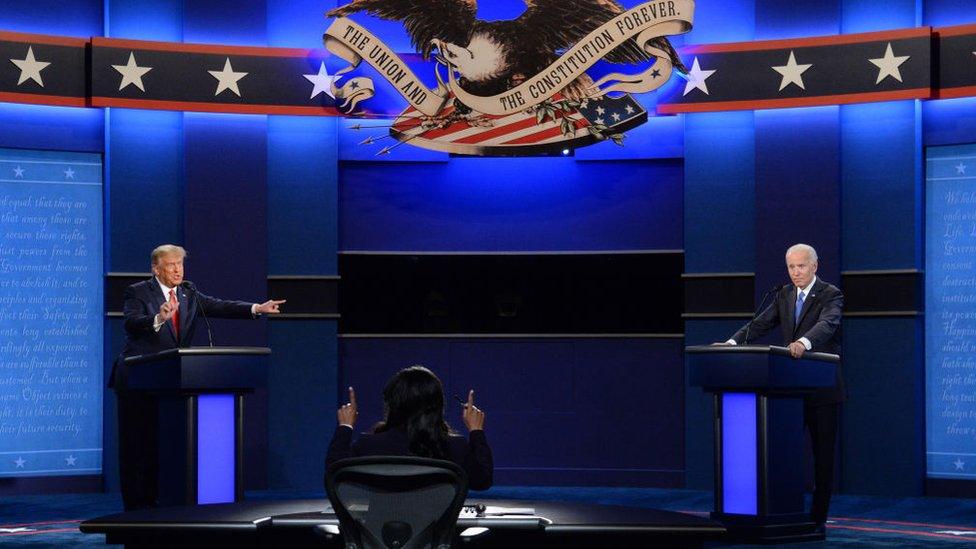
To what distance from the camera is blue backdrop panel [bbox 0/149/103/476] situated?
26.7 feet

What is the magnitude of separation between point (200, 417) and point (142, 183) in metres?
3.11

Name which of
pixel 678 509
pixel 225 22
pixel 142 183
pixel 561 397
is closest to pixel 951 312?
pixel 678 509

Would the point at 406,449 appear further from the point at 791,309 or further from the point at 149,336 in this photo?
the point at 791,309

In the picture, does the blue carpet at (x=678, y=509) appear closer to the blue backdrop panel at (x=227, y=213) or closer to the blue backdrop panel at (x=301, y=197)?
the blue backdrop panel at (x=227, y=213)

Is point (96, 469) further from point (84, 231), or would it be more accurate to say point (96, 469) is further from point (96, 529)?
point (96, 529)

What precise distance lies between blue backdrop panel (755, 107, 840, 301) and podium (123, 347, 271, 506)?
12.9ft

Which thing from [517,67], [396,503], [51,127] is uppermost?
[517,67]

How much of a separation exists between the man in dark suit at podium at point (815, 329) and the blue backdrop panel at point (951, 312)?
219 centimetres

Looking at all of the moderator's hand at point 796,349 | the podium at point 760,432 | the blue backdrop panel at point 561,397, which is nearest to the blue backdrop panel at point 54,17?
the blue backdrop panel at point 561,397

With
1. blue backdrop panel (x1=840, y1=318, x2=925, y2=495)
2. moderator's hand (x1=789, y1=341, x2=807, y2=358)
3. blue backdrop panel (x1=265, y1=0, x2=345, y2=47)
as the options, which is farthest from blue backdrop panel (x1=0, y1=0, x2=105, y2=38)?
blue backdrop panel (x1=840, y1=318, x2=925, y2=495)

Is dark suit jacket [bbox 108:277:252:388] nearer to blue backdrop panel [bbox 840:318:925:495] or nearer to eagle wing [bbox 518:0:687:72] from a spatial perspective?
eagle wing [bbox 518:0:687:72]

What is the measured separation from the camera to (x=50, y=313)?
324 inches

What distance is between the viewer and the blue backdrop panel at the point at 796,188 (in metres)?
8.28

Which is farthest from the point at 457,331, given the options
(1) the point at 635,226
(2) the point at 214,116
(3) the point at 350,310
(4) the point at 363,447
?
(4) the point at 363,447
